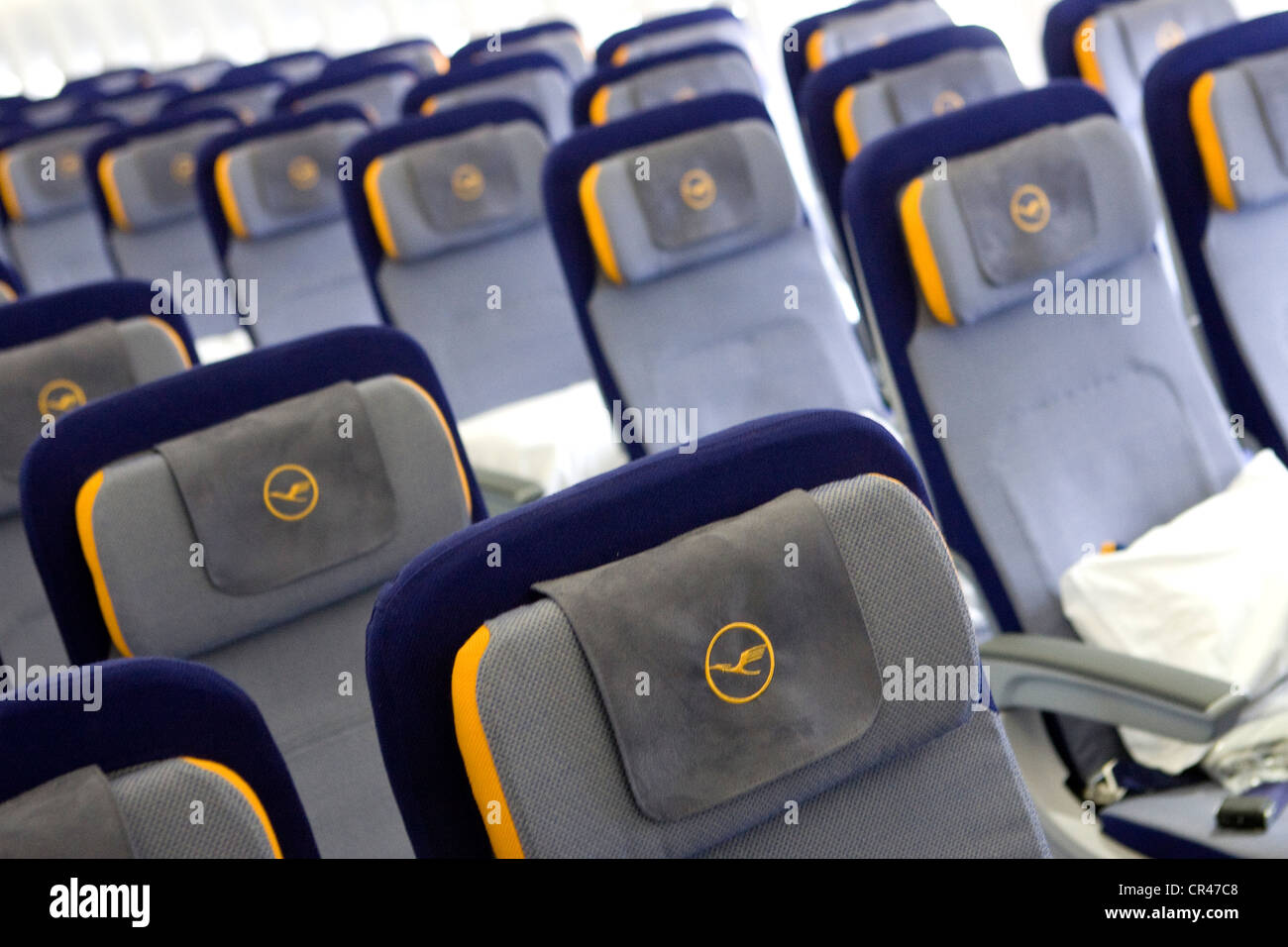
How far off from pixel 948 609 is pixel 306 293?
2460 millimetres

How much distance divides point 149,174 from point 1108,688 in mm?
2938

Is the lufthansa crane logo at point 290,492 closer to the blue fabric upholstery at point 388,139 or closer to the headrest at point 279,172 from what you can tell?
the blue fabric upholstery at point 388,139

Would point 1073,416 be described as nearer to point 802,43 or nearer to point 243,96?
point 802,43

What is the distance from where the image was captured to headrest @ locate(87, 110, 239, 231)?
3.40 m

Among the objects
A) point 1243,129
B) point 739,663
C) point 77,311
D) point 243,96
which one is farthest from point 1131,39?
point 243,96

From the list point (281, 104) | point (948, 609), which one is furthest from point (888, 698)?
point (281, 104)

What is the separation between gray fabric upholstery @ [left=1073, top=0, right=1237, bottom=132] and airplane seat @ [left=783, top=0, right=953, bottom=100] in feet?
1.62

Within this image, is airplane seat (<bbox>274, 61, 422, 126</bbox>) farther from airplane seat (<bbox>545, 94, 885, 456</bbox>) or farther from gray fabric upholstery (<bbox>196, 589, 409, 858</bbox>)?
gray fabric upholstery (<bbox>196, 589, 409, 858</bbox>)

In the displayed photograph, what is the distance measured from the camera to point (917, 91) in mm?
2596

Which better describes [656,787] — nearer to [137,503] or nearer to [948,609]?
[948,609]

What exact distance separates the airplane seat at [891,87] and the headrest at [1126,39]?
0.21 metres

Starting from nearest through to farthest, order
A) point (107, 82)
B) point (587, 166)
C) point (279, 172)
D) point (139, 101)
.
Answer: point (587, 166)
point (279, 172)
point (139, 101)
point (107, 82)

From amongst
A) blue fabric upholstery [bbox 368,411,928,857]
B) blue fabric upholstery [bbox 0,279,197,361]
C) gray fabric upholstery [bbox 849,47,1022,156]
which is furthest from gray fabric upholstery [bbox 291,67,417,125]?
blue fabric upholstery [bbox 368,411,928,857]
